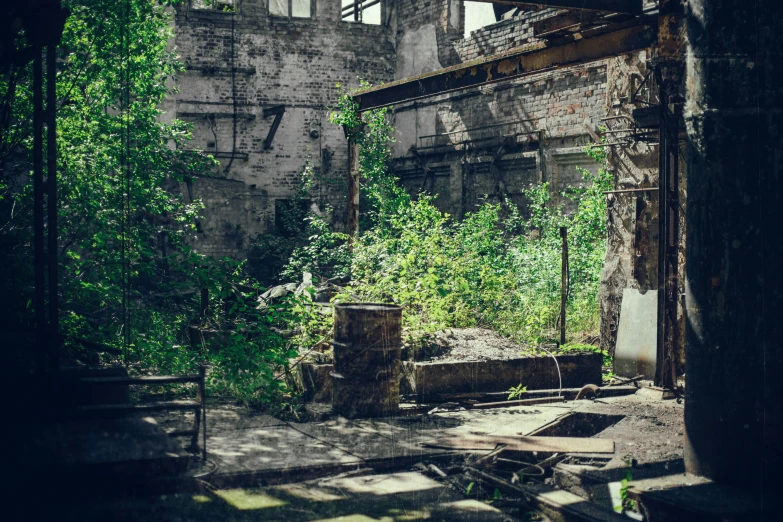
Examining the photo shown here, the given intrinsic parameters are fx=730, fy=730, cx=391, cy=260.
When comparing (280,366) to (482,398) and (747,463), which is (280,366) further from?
(747,463)

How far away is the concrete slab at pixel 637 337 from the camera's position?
9117mm

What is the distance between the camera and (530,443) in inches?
231

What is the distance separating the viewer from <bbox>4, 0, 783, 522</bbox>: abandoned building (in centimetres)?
429

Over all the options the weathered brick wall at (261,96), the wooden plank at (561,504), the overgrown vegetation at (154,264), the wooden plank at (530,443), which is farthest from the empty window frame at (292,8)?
the wooden plank at (561,504)

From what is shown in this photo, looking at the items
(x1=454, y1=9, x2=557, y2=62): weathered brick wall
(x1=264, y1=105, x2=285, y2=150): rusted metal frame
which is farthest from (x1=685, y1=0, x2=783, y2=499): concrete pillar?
(x1=264, y1=105, x2=285, y2=150): rusted metal frame

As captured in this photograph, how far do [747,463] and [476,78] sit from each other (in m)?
6.76

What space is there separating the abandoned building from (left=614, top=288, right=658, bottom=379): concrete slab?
3cm

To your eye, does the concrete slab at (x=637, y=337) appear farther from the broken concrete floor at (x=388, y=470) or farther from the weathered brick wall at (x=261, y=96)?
the weathered brick wall at (x=261, y=96)

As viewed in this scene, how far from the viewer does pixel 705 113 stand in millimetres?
4496

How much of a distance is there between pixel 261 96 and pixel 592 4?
13321mm

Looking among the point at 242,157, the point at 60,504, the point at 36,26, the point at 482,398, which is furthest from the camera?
the point at 242,157

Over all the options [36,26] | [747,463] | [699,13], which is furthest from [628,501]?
[36,26]

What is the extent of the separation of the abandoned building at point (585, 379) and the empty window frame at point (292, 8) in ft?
26.0

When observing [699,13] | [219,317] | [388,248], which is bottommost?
[219,317]
